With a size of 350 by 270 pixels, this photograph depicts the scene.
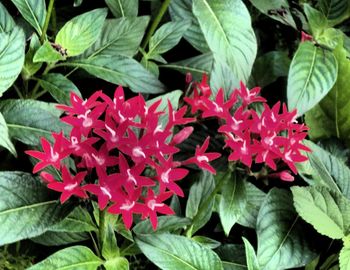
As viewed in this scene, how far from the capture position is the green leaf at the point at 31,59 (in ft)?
3.52

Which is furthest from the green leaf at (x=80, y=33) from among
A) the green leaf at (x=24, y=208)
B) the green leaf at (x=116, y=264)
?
the green leaf at (x=116, y=264)

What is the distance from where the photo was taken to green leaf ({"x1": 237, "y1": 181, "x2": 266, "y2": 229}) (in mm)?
1149

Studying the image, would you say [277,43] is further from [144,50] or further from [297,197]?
[297,197]

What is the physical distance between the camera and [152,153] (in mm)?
878

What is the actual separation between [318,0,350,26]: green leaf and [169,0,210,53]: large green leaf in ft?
0.94

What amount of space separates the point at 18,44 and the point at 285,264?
57cm

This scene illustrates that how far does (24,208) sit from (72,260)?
11cm

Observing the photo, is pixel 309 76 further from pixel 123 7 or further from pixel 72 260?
pixel 72 260

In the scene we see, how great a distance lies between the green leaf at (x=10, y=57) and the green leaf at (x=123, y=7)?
301 millimetres

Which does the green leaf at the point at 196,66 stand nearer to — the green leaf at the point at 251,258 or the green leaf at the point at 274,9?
the green leaf at the point at 274,9

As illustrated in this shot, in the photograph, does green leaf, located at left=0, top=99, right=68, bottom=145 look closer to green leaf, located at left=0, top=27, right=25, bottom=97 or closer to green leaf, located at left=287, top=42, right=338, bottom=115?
green leaf, located at left=0, top=27, right=25, bottom=97

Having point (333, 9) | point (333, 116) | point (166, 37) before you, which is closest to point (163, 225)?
point (166, 37)

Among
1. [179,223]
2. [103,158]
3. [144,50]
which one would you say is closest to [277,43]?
[144,50]

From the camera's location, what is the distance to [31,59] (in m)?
1.08
